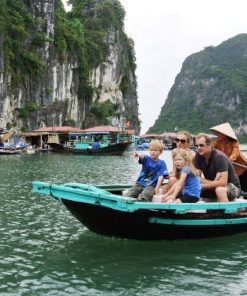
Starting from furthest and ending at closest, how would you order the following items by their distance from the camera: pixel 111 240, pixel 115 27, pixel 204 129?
pixel 204 129, pixel 115 27, pixel 111 240

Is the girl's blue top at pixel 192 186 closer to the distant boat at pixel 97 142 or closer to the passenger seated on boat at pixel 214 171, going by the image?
the passenger seated on boat at pixel 214 171

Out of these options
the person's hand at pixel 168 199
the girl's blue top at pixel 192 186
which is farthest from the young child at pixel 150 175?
the girl's blue top at pixel 192 186

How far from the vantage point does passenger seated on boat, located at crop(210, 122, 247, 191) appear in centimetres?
970

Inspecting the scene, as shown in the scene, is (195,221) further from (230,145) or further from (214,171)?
(230,145)

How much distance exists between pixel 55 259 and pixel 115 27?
7223 cm

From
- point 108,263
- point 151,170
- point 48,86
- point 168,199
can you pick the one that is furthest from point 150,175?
point 48,86

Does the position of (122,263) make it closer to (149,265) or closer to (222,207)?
(149,265)

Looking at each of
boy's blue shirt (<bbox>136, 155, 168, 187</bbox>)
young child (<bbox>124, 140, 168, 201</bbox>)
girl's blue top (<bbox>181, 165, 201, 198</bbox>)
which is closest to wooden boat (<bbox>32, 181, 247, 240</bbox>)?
girl's blue top (<bbox>181, 165, 201, 198</bbox>)

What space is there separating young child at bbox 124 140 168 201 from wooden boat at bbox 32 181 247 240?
50 cm

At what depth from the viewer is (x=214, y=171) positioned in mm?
8539

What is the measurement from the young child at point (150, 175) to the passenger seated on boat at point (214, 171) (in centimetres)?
66

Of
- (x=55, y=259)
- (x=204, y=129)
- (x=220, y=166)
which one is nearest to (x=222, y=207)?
(x=220, y=166)

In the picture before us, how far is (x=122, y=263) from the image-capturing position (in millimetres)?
7078

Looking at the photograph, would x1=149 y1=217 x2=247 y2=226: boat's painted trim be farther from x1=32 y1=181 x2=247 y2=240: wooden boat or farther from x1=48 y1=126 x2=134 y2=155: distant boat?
x1=48 y1=126 x2=134 y2=155: distant boat
